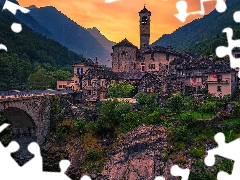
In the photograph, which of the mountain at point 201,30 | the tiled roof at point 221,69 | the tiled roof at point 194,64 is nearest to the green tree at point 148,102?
the tiled roof at point 221,69

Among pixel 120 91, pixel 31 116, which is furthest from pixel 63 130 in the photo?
pixel 120 91

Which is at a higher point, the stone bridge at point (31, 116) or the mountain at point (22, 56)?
the mountain at point (22, 56)

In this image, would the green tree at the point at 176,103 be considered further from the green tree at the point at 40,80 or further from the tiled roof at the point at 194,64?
the green tree at the point at 40,80

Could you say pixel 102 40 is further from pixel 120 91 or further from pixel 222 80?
pixel 222 80

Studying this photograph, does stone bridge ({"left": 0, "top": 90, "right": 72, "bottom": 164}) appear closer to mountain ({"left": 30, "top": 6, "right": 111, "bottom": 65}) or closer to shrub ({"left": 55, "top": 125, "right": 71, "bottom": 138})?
shrub ({"left": 55, "top": 125, "right": 71, "bottom": 138})

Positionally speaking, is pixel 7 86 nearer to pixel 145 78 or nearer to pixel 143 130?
pixel 145 78

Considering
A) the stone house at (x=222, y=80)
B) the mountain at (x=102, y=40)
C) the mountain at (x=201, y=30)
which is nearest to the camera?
the stone house at (x=222, y=80)

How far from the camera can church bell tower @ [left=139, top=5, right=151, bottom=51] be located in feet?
156

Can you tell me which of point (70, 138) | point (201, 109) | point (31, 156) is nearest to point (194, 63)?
point (201, 109)

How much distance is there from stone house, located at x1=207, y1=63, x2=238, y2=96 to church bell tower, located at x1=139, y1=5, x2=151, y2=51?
1975cm

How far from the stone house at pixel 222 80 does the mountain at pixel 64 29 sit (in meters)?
108

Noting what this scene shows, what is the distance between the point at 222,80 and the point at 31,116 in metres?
16.9

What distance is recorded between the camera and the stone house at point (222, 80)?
27.3 m

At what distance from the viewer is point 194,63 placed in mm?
33656
